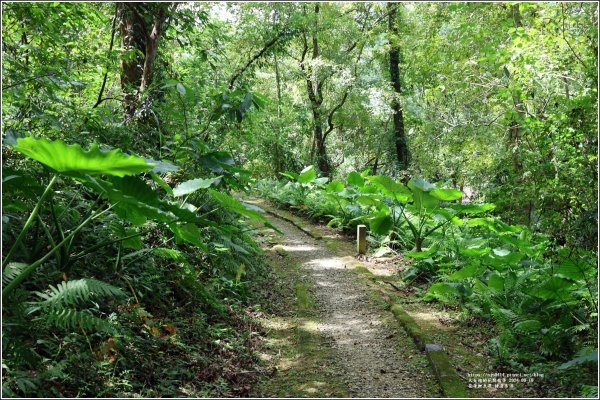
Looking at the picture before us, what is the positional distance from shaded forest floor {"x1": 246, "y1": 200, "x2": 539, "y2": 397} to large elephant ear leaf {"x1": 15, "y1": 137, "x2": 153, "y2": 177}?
2.08m

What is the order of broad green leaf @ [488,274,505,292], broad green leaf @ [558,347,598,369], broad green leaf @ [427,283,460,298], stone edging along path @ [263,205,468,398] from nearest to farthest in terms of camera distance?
broad green leaf @ [558,347,598,369]
stone edging along path @ [263,205,468,398]
broad green leaf @ [488,274,505,292]
broad green leaf @ [427,283,460,298]

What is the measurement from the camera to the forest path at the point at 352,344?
3.81 metres

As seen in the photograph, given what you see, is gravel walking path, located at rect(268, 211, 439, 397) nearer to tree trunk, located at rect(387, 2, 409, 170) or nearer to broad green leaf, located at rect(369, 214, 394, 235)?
broad green leaf, located at rect(369, 214, 394, 235)

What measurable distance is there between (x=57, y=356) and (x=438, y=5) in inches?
427

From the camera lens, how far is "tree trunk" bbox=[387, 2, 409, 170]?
1455 cm

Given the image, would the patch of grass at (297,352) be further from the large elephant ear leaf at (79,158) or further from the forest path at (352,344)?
the large elephant ear leaf at (79,158)

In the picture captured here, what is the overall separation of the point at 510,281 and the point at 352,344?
5.96 feet

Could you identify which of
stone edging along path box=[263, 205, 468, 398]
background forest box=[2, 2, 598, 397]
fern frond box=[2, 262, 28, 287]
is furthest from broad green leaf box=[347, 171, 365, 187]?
fern frond box=[2, 262, 28, 287]

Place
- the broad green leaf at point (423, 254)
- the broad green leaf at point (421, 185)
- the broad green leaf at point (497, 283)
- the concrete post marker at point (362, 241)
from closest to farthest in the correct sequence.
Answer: the broad green leaf at point (497, 283), the broad green leaf at point (423, 254), the broad green leaf at point (421, 185), the concrete post marker at point (362, 241)

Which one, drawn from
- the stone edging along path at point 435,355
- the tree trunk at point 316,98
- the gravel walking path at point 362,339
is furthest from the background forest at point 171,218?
the tree trunk at point 316,98

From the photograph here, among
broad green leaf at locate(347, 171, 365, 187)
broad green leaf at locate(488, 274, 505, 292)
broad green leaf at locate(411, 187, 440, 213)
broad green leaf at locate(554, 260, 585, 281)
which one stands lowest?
broad green leaf at locate(488, 274, 505, 292)

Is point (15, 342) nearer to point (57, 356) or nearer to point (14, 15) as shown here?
point (57, 356)

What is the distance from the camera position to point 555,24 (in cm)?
480

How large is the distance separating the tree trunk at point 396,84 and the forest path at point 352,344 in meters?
8.73
